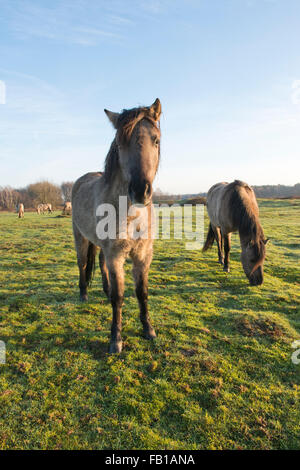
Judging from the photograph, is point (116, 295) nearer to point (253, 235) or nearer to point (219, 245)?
point (253, 235)

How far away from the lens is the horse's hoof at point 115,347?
300 cm

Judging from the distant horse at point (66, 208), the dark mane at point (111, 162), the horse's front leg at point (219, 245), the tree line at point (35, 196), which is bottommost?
the horse's front leg at point (219, 245)

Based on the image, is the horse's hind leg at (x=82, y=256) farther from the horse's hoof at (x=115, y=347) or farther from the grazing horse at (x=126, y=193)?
the horse's hoof at (x=115, y=347)

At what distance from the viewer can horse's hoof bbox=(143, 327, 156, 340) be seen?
3.31 meters

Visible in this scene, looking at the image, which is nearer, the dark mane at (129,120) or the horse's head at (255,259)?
the dark mane at (129,120)

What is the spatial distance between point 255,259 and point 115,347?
350 centimetres

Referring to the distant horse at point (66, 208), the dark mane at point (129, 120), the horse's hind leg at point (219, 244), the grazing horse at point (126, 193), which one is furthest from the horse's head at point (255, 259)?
the distant horse at point (66, 208)

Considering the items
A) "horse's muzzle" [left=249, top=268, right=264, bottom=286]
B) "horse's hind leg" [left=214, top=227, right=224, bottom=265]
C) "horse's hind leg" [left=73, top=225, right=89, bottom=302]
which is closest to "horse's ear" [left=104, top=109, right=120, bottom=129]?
"horse's hind leg" [left=73, top=225, right=89, bottom=302]

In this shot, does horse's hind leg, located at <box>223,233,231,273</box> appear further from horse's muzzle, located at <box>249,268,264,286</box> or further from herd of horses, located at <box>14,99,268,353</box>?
horse's muzzle, located at <box>249,268,264,286</box>

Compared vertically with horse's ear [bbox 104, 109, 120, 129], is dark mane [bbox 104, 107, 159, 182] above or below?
below

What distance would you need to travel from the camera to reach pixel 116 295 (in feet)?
10.2

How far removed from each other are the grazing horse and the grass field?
0.52m
